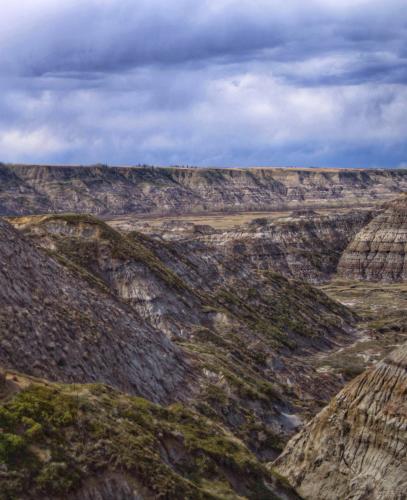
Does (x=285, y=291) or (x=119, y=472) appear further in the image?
(x=285, y=291)

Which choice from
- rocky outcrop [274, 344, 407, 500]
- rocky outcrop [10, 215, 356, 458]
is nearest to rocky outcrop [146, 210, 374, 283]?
rocky outcrop [10, 215, 356, 458]

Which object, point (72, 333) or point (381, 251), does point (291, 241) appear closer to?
point (381, 251)

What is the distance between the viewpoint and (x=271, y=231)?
16975 cm

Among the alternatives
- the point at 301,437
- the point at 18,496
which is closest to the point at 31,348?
the point at 301,437

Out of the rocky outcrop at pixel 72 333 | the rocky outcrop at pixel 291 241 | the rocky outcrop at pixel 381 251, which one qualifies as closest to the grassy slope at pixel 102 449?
the rocky outcrop at pixel 72 333

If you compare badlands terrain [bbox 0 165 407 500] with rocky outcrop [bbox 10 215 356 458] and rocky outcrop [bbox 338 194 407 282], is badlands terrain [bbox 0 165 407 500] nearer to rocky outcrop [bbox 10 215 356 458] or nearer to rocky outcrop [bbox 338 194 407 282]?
rocky outcrop [bbox 10 215 356 458]

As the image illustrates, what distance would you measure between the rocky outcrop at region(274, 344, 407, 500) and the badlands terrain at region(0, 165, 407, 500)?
56mm

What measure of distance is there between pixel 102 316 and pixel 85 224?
28612mm

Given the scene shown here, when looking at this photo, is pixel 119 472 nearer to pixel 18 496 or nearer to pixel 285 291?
pixel 18 496

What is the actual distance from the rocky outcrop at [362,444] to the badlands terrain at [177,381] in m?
0.06

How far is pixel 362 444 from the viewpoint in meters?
27.5

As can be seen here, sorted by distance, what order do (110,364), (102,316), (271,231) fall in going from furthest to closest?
(271,231)
(102,316)
(110,364)

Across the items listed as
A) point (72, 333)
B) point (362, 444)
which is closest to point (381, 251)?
point (72, 333)

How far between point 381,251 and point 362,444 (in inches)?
5378
